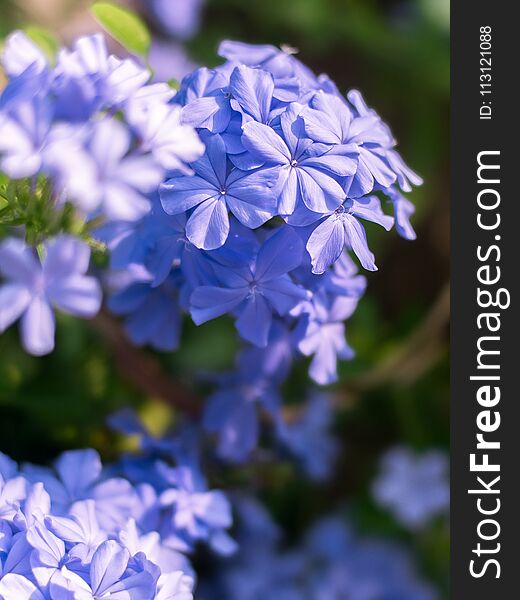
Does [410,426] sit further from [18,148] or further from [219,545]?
[18,148]

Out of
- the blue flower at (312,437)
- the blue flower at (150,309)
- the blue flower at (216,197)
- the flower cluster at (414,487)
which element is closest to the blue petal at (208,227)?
the blue flower at (216,197)

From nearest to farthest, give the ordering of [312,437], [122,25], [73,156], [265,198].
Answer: [73,156], [265,198], [122,25], [312,437]

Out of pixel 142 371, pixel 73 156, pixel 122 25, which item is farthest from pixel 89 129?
pixel 142 371

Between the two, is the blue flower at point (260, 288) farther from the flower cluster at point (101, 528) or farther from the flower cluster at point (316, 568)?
the flower cluster at point (316, 568)

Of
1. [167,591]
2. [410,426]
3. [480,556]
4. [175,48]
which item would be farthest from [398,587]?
[175,48]

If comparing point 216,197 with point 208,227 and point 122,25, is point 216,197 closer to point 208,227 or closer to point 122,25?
point 208,227

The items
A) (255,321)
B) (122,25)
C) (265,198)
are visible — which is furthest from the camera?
(122,25)

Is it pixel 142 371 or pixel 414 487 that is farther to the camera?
pixel 414 487
